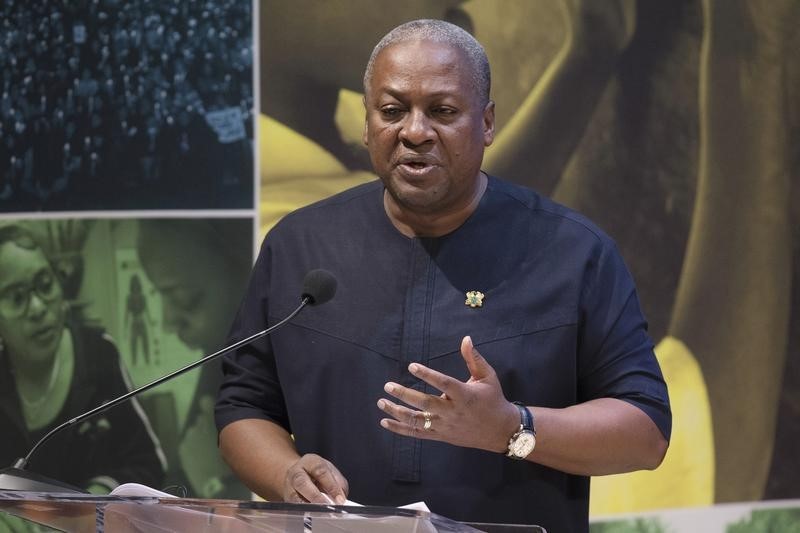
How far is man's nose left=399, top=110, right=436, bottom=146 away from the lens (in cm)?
217

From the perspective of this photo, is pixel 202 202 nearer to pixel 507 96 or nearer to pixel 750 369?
pixel 507 96

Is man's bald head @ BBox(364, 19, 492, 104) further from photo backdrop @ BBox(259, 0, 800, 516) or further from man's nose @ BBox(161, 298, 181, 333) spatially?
man's nose @ BBox(161, 298, 181, 333)

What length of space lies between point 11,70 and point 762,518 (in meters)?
2.69

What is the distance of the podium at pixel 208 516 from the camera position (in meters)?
1.48

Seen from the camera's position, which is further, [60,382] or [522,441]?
[60,382]

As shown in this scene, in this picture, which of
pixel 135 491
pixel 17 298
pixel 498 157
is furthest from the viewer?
pixel 498 157

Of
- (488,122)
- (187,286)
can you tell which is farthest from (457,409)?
(187,286)

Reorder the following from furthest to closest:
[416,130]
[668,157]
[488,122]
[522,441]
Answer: [668,157] → [488,122] → [416,130] → [522,441]

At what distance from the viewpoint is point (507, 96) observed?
342 cm

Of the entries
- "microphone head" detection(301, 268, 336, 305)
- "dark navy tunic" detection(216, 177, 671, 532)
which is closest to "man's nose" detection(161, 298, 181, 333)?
"dark navy tunic" detection(216, 177, 671, 532)

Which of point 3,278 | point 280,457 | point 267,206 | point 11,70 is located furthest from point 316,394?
point 11,70

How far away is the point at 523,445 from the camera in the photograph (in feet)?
6.41

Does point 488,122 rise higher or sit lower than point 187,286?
higher

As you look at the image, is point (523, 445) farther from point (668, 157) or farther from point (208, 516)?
point (668, 157)
